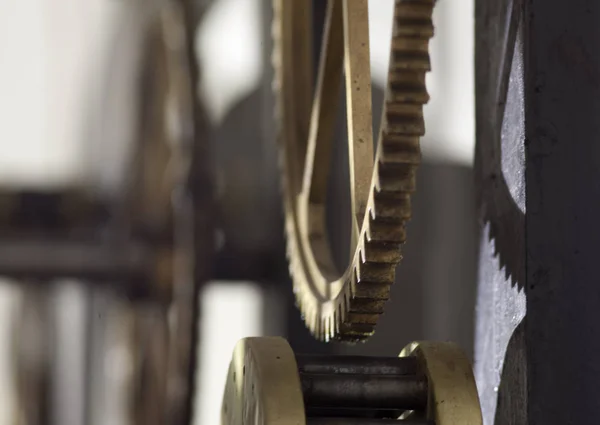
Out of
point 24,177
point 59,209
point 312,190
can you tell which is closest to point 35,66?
point 24,177

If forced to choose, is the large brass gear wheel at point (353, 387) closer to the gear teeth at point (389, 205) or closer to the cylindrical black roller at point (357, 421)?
the cylindrical black roller at point (357, 421)

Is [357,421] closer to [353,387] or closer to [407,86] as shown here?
[353,387]

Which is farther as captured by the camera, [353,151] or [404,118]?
[353,151]

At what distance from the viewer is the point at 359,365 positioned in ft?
2.53

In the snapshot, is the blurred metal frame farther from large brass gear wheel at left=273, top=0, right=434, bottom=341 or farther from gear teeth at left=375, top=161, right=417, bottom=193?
gear teeth at left=375, top=161, right=417, bottom=193

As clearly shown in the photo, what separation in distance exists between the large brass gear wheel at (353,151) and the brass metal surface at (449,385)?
2.1 inches

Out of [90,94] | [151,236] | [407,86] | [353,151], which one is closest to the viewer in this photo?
[407,86]

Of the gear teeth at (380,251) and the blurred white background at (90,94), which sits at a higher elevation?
the blurred white background at (90,94)

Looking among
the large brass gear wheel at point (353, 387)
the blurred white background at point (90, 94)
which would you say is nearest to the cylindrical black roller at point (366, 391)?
the large brass gear wheel at point (353, 387)

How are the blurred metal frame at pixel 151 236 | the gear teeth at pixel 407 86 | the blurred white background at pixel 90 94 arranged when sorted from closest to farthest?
the gear teeth at pixel 407 86 → the blurred metal frame at pixel 151 236 → the blurred white background at pixel 90 94

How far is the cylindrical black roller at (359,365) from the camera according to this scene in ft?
2.51

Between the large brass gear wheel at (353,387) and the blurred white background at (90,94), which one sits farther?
the blurred white background at (90,94)

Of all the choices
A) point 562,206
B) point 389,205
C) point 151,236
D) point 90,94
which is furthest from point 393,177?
point 90,94

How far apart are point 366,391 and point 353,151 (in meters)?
0.19
